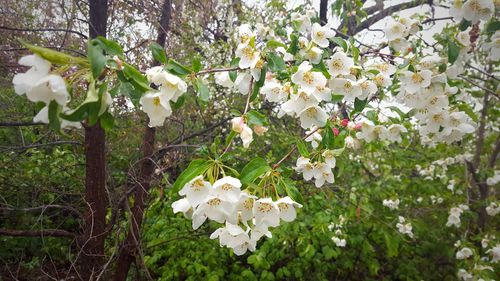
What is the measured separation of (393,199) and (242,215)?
342 cm

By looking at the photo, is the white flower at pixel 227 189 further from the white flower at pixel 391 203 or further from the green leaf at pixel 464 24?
the white flower at pixel 391 203

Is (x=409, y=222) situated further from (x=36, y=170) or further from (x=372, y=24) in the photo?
(x=36, y=170)

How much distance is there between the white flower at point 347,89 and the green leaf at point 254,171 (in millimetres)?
514

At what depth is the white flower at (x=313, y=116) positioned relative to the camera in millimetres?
Answer: 1214

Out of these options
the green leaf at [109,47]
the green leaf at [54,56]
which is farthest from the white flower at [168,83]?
the green leaf at [54,56]

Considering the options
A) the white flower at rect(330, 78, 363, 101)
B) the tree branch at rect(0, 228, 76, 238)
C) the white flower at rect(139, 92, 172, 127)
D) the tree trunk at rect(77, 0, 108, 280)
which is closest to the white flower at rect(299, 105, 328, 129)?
the white flower at rect(330, 78, 363, 101)

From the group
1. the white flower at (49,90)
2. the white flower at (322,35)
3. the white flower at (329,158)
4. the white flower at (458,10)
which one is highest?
the white flower at (458,10)

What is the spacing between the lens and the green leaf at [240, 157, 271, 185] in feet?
3.18

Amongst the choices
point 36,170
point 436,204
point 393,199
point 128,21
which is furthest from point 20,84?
point 436,204

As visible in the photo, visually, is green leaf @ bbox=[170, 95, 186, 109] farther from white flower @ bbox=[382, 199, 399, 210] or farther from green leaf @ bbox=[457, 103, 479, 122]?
white flower @ bbox=[382, 199, 399, 210]

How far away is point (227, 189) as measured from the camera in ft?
3.01

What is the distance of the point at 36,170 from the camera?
2893mm

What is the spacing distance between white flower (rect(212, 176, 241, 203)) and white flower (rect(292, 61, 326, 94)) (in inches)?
16.8

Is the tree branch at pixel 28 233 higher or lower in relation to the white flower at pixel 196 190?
lower
